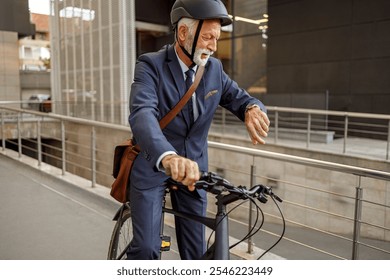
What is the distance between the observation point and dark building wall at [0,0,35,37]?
7.16 ft

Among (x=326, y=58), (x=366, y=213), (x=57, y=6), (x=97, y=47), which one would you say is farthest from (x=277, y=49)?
(x=57, y=6)

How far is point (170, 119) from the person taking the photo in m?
1.25

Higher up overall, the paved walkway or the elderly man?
the elderly man

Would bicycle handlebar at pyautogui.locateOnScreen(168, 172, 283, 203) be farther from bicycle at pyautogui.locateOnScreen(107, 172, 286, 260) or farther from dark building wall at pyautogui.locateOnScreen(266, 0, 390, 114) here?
dark building wall at pyautogui.locateOnScreen(266, 0, 390, 114)

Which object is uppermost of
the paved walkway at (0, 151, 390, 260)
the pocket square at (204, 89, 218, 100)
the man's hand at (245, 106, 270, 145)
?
the pocket square at (204, 89, 218, 100)

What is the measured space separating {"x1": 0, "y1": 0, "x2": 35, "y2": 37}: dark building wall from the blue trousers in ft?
4.61

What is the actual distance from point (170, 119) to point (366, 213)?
4.38m

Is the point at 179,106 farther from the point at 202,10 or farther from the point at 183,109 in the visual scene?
the point at 202,10

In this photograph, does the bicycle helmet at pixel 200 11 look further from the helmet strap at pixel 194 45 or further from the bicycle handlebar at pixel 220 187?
the bicycle handlebar at pixel 220 187

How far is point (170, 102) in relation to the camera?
127 cm

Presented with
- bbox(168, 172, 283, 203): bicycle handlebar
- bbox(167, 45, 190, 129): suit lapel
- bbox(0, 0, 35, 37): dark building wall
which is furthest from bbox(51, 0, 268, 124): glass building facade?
bbox(168, 172, 283, 203): bicycle handlebar

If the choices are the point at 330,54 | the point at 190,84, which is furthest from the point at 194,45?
the point at 330,54

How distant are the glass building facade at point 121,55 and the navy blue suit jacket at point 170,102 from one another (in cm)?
193
